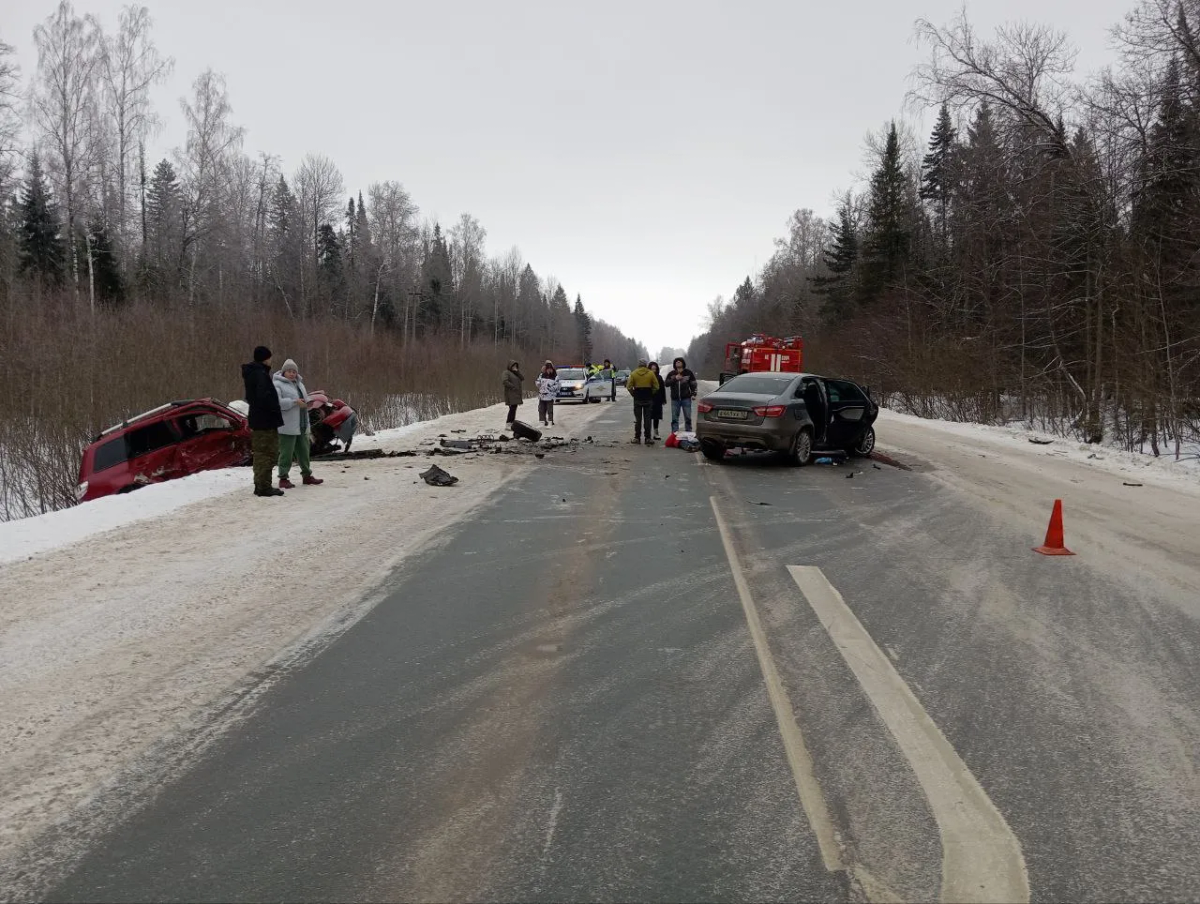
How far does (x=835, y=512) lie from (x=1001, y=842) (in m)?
6.63

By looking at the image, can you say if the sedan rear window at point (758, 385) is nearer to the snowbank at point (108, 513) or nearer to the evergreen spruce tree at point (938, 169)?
the snowbank at point (108, 513)

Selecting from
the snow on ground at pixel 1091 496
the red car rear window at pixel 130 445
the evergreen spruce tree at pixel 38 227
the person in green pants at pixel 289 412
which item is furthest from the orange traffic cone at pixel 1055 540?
the evergreen spruce tree at pixel 38 227

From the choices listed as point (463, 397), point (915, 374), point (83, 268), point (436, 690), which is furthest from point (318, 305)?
point (436, 690)

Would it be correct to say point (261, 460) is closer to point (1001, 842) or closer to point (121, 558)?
point (121, 558)

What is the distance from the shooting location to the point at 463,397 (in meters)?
33.1

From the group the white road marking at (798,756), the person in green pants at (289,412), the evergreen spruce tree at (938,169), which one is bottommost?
the white road marking at (798,756)

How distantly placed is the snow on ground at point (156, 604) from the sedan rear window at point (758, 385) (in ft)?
17.6

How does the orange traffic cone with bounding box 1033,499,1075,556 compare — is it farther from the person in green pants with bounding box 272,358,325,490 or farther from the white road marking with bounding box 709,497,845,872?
the person in green pants with bounding box 272,358,325,490

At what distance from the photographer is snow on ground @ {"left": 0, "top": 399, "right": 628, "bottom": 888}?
327 centimetres

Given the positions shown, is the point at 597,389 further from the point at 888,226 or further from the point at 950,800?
the point at 950,800

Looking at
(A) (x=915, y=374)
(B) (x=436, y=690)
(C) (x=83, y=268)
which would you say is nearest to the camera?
(B) (x=436, y=690)

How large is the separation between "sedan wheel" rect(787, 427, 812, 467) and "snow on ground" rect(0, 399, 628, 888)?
5.41 metres

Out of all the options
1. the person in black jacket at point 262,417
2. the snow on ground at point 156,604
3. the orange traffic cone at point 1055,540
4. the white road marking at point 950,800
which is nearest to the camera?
the white road marking at point 950,800

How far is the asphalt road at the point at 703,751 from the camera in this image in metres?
2.45
